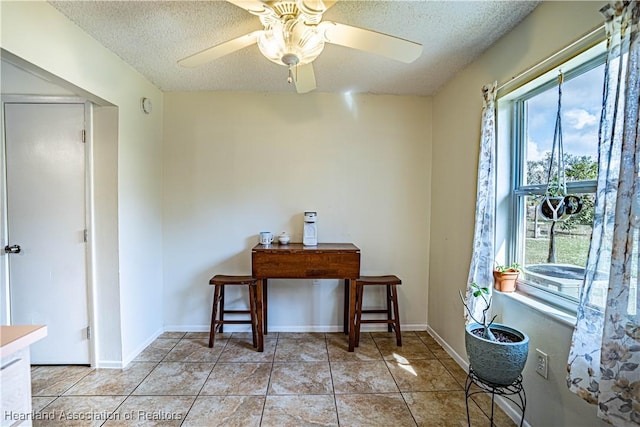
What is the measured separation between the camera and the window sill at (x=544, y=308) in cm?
146

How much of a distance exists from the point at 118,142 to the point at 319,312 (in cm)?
233

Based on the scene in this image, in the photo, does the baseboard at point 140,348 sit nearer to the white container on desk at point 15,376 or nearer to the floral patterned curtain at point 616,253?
the white container on desk at point 15,376

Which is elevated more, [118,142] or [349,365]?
[118,142]

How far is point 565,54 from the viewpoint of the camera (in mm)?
1506

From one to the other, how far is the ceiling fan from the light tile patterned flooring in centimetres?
205

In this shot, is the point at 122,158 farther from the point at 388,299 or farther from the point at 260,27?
the point at 388,299

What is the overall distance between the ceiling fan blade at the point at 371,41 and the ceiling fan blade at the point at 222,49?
0.38 m

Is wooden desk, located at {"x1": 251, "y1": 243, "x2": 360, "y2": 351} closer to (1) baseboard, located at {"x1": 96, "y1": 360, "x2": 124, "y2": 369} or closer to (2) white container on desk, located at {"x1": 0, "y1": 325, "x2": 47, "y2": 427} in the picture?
(1) baseboard, located at {"x1": 96, "y1": 360, "x2": 124, "y2": 369}

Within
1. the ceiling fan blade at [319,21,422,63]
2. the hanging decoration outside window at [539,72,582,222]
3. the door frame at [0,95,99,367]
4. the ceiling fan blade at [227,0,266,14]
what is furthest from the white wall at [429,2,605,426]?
the door frame at [0,95,99,367]

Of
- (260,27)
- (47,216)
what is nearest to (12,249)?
(47,216)

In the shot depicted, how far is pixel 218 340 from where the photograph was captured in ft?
9.41

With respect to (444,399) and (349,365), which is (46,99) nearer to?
(349,365)

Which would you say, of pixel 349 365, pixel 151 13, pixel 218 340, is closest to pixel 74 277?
pixel 218 340

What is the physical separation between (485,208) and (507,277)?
46 centimetres
